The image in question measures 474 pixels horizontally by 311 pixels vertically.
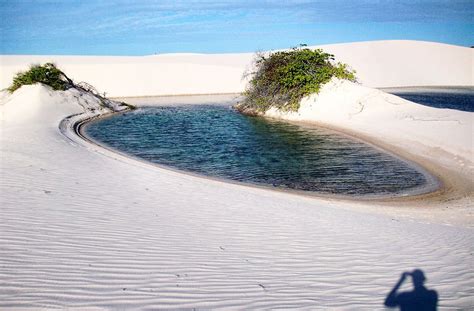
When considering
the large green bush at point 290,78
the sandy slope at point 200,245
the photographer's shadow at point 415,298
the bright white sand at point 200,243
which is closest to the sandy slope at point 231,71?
the large green bush at point 290,78

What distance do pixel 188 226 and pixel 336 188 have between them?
602 cm

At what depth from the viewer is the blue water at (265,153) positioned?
12008 mm

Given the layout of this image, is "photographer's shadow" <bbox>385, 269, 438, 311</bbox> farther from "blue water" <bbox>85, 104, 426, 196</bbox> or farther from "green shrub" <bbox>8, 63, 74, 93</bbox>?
"green shrub" <bbox>8, 63, 74, 93</bbox>

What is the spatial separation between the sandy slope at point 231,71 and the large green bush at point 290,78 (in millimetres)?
21839

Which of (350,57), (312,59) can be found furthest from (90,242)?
(350,57)

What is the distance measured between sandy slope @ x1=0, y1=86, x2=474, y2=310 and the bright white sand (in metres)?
0.02

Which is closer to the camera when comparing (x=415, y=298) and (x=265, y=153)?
(x=415, y=298)

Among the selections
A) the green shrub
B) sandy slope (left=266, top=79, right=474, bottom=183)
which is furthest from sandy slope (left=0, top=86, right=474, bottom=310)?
the green shrub

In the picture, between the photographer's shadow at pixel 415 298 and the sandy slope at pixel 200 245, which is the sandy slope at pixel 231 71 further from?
the photographer's shadow at pixel 415 298

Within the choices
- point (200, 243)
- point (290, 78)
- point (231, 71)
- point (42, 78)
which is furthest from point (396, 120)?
point (231, 71)

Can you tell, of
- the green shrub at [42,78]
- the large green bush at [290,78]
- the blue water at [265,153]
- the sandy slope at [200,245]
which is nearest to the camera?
the sandy slope at [200,245]

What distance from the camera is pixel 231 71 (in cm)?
5825

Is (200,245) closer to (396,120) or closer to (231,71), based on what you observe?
(396,120)

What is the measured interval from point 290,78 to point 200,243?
23089 mm
